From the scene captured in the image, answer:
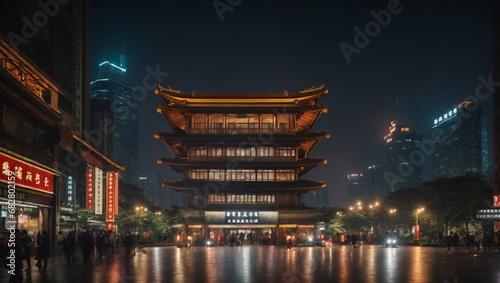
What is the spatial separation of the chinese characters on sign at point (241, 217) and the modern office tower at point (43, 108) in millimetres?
15782

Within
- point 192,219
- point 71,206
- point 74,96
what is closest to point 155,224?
point 192,219

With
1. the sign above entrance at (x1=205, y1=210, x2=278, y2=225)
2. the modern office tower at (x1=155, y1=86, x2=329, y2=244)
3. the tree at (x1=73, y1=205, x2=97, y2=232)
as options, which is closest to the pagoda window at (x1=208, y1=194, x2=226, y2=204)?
the modern office tower at (x1=155, y1=86, x2=329, y2=244)

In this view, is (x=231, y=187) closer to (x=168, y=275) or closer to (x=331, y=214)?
(x=331, y=214)

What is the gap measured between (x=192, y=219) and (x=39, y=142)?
115 ft

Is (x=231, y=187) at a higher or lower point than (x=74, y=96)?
lower

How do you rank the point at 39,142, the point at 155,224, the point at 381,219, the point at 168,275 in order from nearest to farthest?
the point at 168,275, the point at 39,142, the point at 155,224, the point at 381,219

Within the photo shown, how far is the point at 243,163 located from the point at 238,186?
2.94 meters

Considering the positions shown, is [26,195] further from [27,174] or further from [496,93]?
[496,93]

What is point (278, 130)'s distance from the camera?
74.5m

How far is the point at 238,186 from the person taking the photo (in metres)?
71.8

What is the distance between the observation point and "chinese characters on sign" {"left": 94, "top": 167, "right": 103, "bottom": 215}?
170 feet

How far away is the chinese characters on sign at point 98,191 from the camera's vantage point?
5184 centimetres

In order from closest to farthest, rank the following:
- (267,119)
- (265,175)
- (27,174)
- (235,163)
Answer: (27,174)
(235,163)
(265,175)
(267,119)

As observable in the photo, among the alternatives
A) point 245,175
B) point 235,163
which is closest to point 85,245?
point 235,163
